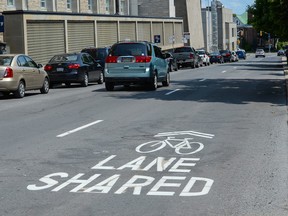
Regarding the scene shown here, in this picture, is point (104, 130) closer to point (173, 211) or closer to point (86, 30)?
point (173, 211)

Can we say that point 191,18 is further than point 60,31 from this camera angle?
Yes

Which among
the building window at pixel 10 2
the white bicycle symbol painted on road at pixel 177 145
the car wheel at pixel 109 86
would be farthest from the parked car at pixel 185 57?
the white bicycle symbol painted on road at pixel 177 145

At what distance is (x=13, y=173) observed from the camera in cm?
844

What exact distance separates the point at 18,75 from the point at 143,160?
12725mm

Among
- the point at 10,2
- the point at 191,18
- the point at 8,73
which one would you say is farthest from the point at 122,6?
the point at 8,73

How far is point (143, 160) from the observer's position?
9398 millimetres

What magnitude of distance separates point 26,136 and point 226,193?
547 cm

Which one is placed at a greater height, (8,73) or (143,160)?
(8,73)

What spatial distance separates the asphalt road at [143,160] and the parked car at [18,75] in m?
3.48

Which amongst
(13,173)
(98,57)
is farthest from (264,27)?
(13,173)

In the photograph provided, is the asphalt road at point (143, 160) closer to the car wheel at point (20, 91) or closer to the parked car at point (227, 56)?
the car wheel at point (20, 91)

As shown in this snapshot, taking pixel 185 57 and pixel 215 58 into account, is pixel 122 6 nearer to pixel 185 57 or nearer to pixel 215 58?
pixel 185 57

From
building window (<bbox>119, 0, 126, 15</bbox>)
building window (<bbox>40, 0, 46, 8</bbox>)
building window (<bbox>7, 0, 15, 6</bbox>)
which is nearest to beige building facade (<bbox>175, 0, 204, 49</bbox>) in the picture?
building window (<bbox>119, 0, 126, 15</bbox>)

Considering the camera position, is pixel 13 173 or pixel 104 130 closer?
pixel 13 173
